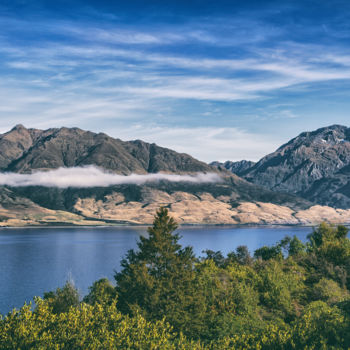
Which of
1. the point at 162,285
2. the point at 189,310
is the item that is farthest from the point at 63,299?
the point at 189,310

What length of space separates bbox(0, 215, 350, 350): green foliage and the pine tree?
0.52 ft

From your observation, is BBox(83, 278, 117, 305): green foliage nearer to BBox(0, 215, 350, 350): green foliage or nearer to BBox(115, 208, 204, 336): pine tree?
BBox(0, 215, 350, 350): green foliage

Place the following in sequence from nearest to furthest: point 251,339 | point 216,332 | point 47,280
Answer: point 251,339 < point 216,332 < point 47,280

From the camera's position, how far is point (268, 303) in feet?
270

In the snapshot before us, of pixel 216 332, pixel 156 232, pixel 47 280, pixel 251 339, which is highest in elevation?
pixel 156 232

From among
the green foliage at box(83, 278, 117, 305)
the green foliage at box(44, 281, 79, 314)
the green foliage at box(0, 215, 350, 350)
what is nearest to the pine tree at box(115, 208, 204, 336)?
the green foliage at box(0, 215, 350, 350)

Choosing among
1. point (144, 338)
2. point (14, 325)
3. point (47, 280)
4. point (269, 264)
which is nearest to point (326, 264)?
point (269, 264)

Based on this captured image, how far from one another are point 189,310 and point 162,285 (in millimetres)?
5871

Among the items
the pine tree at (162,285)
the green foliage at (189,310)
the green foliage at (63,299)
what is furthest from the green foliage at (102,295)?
the green foliage at (63,299)

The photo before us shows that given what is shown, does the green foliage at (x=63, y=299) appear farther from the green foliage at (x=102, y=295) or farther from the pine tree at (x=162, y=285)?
the pine tree at (x=162, y=285)

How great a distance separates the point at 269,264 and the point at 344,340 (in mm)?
68654

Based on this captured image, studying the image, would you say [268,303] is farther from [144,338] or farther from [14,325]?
[14,325]

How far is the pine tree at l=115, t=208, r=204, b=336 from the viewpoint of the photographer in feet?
214

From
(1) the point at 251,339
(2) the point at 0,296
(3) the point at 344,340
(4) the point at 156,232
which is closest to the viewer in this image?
(3) the point at 344,340
